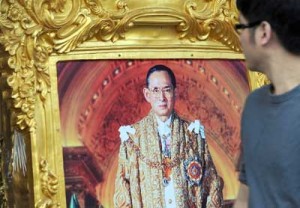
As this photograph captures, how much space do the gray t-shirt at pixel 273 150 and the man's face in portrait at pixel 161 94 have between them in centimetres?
187

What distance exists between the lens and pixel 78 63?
3.48 metres

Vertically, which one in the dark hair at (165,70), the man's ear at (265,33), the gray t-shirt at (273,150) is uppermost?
the dark hair at (165,70)

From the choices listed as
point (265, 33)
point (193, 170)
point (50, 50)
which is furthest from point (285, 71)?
point (193, 170)

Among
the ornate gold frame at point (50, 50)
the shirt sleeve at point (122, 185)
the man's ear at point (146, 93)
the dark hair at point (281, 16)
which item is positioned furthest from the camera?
the man's ear at point (146, 93)

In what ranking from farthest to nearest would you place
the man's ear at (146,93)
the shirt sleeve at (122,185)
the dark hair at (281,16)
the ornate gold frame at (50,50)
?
the man's ear at (146,93) < the shirt sleeve at (122,185) < the ornate gold frame at (50,50) < the dark hair at (281,16)

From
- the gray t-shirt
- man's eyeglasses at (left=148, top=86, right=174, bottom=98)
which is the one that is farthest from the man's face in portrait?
the gray t-shirt

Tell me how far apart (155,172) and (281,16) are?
205 cm

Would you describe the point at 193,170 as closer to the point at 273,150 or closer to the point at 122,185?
the point at 122,185

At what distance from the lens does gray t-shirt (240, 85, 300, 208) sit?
1.61 metres

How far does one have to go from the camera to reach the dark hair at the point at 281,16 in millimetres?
1562

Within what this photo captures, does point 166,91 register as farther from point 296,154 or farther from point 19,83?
point 296,154

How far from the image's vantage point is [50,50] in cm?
343

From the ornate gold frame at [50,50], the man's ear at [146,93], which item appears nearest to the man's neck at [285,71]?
the ornate gold frame at [50,50]

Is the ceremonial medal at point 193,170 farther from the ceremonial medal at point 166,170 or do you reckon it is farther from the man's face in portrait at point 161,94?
the man's face in portrait at point 161,94
